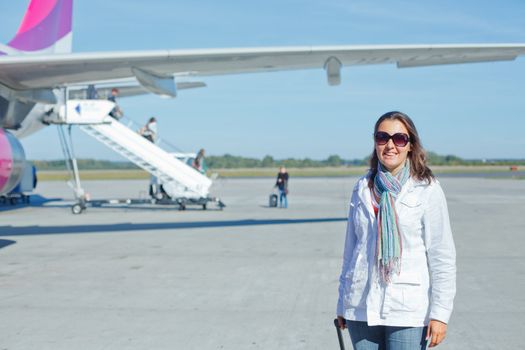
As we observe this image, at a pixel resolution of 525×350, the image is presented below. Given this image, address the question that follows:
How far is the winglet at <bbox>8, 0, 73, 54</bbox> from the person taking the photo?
16.8 m

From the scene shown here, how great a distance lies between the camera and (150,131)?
66.6 ft

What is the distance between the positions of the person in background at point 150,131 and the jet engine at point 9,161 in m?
9.73

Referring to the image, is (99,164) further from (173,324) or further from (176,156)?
(173,324)

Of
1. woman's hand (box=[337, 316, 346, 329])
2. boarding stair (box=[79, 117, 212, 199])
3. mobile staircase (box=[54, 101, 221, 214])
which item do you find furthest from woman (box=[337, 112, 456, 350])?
boarding stair (box=[79, 117, 212, 199])

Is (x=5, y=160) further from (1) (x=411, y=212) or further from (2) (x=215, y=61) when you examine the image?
(1) (x=411, y=212)

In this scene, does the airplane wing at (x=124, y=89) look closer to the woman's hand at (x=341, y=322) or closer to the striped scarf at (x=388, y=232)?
the woman's hand at (x=341, y=322)

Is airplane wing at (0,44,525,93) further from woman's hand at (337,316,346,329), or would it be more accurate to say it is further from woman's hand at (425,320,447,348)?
woman's hand at (425,320,447,348)

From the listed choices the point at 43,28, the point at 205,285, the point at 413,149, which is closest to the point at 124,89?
the point at 43,28

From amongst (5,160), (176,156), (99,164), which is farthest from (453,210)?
(99,164)

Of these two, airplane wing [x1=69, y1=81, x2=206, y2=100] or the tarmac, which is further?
airplane wing [x1=69, y1=81, x2=206, y2=100]

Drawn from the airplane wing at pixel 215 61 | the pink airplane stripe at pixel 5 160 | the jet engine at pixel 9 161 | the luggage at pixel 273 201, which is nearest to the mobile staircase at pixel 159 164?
the luggage at pixel 273 201

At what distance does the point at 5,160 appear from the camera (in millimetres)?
9742

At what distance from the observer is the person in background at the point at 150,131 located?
2027 centimetres

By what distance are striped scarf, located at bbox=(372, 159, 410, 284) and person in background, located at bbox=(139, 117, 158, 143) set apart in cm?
1785
